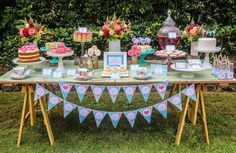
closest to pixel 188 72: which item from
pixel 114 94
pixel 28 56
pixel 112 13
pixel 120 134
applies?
pixel 114 94

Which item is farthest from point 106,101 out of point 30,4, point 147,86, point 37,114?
point 30,4

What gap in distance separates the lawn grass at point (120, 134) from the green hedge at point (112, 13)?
180 centimetres

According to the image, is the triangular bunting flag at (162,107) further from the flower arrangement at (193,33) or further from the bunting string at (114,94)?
the flower arrangement at (193,33)

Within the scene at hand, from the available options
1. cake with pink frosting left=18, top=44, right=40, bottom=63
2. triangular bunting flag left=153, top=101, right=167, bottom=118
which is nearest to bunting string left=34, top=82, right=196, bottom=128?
triangular bunting flag left=153, top=101, right=167, bottom=118

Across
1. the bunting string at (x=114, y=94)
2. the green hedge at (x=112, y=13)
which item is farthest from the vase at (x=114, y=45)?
the green hedge at (x=112, y=13)

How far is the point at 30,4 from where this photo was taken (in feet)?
23.8

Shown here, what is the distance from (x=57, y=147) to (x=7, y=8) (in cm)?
373

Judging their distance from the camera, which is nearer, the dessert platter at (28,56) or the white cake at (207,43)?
the dessert platter at (28,56)

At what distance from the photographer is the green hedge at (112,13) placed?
7160 millimetres

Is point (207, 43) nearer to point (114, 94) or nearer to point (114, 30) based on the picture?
point (114, 30)

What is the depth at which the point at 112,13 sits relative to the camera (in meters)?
7.35

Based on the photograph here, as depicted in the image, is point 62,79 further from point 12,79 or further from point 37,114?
point 37,114

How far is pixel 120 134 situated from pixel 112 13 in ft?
10.2

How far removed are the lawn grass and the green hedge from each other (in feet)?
5.92
